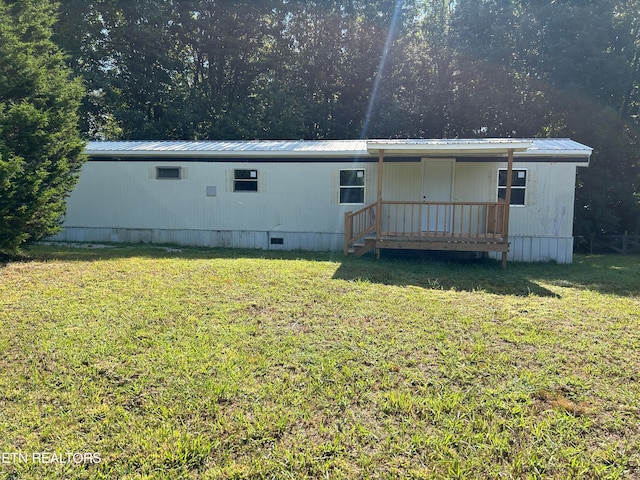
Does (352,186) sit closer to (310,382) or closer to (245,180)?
(245,180)

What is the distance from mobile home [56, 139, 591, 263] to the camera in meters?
9.60

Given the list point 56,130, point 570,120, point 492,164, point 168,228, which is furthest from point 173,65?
point 570,120

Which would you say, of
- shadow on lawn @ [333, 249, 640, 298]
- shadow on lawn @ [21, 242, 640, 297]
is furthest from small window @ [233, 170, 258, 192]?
shadow on lawn @ [333, 249, 640, 298]

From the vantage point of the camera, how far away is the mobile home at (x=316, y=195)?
9.60 meters

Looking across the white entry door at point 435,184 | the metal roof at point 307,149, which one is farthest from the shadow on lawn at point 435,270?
the metal roof at point 307,149

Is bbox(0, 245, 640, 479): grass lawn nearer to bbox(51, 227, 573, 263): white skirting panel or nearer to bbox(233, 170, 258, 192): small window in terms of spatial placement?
bbox(51, 227, 573, 263): white skirting panel

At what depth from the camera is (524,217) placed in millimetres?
9859

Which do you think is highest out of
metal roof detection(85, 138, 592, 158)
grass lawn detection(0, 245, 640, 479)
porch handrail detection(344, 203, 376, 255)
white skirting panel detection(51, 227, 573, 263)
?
metal roof detection(85, 138, 592, 158)

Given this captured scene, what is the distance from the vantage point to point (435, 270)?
795cm

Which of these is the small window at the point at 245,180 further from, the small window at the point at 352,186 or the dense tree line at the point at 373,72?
the dense tree line at the point at 373,72

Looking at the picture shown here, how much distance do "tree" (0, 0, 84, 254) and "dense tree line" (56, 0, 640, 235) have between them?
1075 centimetres

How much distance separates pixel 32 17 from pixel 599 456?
426 inches

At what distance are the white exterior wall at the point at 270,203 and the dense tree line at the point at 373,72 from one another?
6.91m

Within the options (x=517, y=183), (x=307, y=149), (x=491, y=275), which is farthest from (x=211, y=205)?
(x=517, y=183)
